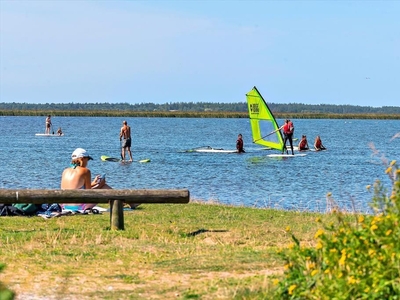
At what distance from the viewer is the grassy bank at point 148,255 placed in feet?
22.5

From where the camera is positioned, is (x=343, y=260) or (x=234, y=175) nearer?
(x=343, y=260)

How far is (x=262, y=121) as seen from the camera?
40562 millimetres

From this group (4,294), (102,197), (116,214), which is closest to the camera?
(4,294)

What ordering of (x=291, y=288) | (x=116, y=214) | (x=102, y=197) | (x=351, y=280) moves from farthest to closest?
(x=116, y=214)
(x=102, y=197)
(x=291, y=288)
(x=351, y=280)

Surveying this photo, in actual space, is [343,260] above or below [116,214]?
above

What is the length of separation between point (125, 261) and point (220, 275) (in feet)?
3.84

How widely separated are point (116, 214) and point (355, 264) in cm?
512

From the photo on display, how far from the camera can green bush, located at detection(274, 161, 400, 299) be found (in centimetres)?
544

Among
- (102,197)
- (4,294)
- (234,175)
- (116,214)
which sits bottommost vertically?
(234,175)

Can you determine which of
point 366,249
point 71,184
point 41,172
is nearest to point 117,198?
point 71,184

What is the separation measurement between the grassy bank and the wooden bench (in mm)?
324

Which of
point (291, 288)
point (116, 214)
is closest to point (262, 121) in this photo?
point (116, 214)

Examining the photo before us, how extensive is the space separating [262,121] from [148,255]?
106 feet

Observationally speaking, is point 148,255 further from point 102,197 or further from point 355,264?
point 355,264
